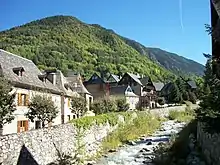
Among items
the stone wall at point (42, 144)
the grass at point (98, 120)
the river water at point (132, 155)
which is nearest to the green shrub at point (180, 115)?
the grass at point (98, 120)

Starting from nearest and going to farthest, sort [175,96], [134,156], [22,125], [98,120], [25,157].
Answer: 1. [25,157]
2. [134,156]
3. [98,120]
4. [22,125]
5. [175,96]

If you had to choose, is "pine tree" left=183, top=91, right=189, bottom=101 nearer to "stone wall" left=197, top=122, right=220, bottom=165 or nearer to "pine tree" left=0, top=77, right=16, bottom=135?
"pine tree" left=0, top=77, right=16, bottom=135

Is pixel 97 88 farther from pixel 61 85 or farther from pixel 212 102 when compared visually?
pixel 212 102

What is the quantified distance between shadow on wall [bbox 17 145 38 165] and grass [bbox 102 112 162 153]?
11005 millimetres

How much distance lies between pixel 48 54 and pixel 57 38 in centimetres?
2770

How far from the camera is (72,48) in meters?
157

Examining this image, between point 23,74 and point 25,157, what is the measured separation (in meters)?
20.1

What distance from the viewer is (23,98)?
114 feet

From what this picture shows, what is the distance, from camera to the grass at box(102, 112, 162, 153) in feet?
105

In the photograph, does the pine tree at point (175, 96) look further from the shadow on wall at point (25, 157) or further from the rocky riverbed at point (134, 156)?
the shadow on wall at point (25, 157)

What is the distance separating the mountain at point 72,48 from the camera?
136875mm

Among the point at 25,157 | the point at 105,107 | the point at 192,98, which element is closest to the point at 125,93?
the point at 192,98

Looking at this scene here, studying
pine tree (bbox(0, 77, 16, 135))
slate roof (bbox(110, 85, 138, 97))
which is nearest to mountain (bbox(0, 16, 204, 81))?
slate roof (bbox(110, 85, 138, 97))

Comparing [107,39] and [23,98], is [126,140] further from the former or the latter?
[107,39]
